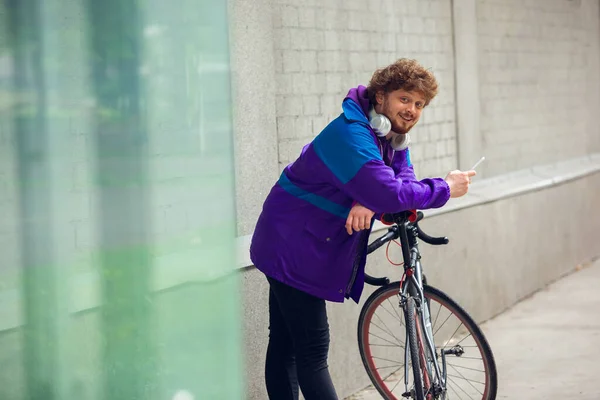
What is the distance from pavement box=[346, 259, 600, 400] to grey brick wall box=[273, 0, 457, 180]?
4.10 feet

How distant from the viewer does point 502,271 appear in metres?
8.05

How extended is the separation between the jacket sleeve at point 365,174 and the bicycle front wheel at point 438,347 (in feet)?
2.77

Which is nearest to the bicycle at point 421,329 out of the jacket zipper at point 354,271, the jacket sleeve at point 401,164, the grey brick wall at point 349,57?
the jacket zipper at point 354,271

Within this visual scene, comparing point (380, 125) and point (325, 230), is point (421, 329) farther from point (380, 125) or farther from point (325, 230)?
point (380, 125)

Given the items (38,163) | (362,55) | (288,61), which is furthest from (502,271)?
(38,163)

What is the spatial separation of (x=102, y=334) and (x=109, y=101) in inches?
31.5

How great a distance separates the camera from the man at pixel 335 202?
13.0 ft

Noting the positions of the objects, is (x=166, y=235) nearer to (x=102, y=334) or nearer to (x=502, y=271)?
(x=102, y=334)

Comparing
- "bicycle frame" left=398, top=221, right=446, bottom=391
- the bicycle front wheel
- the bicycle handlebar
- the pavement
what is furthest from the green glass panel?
the pavement

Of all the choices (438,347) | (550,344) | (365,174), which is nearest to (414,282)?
(438,347)

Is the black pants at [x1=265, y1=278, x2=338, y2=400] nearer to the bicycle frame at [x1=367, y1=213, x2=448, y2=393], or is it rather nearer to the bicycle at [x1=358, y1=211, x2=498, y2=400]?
the bicycle at [x1=358, y1=211, x2=498, y2=400]

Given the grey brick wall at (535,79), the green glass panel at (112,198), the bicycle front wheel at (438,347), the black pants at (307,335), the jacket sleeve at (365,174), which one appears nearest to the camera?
the green glass panel at (112,198)

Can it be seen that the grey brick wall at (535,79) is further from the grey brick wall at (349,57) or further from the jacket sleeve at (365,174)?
the jacket sleeve at (365,174)

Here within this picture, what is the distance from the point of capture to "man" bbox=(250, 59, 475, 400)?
397 cm
